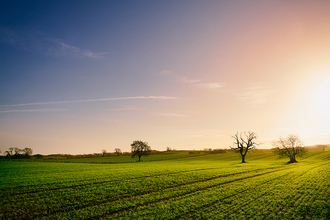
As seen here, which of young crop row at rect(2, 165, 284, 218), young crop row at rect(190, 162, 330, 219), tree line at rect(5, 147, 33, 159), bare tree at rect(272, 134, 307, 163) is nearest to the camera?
young crop row at rect(190, 162, 330, 219)

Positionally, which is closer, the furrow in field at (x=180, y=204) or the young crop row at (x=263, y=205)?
the young crop row at (x=263, y=205)

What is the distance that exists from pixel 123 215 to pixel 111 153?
552 ft

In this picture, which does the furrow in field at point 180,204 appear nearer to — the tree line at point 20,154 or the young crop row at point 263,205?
the young crop row at point 263,205

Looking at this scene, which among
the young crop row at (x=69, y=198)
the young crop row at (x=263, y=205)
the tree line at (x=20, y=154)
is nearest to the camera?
the young crop row at (x=263, y=205)

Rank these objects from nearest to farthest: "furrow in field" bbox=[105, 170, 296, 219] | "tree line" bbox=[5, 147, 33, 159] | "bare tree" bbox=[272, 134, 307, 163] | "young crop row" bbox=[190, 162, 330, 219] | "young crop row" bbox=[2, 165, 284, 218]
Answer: "young crop row" bbox=[190, 162, 330, 219] < "furrow in field" bbox=[105, 170, 296, 219] < "young crop row" bbox=[2, 165, 284, 218] < "bare tree" bbox=[272, 134, 307, 163] < "tree line" bbox=[5, 147, 33, 159]

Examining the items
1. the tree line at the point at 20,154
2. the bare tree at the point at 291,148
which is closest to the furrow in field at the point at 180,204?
the bare tree at the point at 291,148

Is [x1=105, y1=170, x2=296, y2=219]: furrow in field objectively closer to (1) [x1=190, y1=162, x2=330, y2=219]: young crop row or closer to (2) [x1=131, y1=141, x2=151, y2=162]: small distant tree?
(1) [x1=190, y1=162, x2=330, y2=219]: young crop row

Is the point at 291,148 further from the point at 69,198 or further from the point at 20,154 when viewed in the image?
the point at 20,154

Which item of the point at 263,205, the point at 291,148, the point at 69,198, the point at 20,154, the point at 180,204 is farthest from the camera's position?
the point at 20,154

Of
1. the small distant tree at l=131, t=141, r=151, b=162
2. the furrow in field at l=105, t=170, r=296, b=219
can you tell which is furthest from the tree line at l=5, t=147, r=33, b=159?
the furrow in field at l=105, t=170, r=296, b=219

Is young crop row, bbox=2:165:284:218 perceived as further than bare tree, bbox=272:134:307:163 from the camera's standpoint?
No

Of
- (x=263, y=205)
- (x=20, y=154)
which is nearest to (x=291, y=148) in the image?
(x=263, y=205)

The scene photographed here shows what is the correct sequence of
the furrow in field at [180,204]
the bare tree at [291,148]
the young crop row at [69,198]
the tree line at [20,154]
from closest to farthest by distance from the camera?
the furrow in field at [180,204] → the young crop row at [69,198] → the bare tree at [291,148] → the tree line at [20,154]

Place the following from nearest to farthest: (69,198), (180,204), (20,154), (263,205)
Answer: (263,205), (180,204), (69,198), (20,154)
